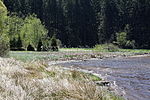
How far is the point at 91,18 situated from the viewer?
105 metres

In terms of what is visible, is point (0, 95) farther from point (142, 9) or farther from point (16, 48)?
point (142, 9)

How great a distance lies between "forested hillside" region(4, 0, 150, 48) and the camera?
9261 cm

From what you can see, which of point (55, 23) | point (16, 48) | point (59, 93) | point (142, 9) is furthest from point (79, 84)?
point (55, 23)

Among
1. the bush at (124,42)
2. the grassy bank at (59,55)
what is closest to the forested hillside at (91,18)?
the bush at (124,42)

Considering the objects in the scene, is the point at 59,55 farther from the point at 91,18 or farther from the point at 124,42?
the point at 91,18

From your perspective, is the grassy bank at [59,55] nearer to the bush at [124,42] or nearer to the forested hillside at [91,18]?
the bush at [124,42]

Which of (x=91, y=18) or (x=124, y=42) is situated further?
(x=91, y=18)

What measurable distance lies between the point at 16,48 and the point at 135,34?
4254 cm

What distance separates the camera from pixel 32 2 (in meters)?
112

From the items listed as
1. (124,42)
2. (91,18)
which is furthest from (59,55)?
(91,18)

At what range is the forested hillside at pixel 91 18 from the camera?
92.6 metres

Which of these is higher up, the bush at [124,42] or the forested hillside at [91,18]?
the forested hillside at [91,18]

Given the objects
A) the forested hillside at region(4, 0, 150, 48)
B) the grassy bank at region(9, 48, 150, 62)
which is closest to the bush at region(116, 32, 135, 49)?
the forested hillside at region(4, 0, 150, 48)

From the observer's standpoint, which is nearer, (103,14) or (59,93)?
(59,93)
